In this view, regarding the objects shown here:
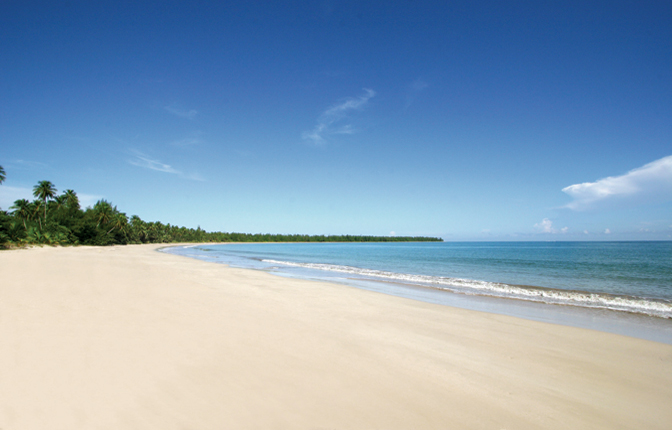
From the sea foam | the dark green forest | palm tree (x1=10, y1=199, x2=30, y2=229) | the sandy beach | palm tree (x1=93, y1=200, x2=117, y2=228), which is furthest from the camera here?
palm tree (x1=93, y1=200, x2=117, y2=228)

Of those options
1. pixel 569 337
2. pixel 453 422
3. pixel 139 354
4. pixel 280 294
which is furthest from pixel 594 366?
pixel 280 294

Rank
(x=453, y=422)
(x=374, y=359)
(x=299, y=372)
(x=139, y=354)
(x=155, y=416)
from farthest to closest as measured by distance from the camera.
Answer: (x=374, y=359)
(x=139, y=354)
(x=299, y=372)
(x=453, y=422)
(x=155, y=416)

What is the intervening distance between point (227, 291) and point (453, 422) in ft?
32.4

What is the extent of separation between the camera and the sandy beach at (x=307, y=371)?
340 centimetres

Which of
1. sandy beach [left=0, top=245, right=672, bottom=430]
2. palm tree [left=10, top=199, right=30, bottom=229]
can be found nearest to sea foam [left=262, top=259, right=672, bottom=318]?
sandy beach [left=0, top=245, right=672, bottom=430]

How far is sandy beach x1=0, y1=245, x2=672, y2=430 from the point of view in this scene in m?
3.40

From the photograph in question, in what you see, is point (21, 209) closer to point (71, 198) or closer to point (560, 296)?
point (71, 198)

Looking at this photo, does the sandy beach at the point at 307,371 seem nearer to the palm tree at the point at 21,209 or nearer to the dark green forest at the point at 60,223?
the dark green forest at the point at 60,223

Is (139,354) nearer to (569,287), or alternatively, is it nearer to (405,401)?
(405,401)

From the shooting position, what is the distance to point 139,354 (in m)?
4.86

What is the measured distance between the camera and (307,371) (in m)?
4.59

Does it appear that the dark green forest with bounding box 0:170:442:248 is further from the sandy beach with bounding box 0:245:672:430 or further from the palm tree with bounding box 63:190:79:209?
the sandy beach with bounding box 0:245:672:430

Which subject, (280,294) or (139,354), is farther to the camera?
(280,294)

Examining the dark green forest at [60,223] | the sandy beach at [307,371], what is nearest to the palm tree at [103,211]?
the dark green forest at [60,223]
